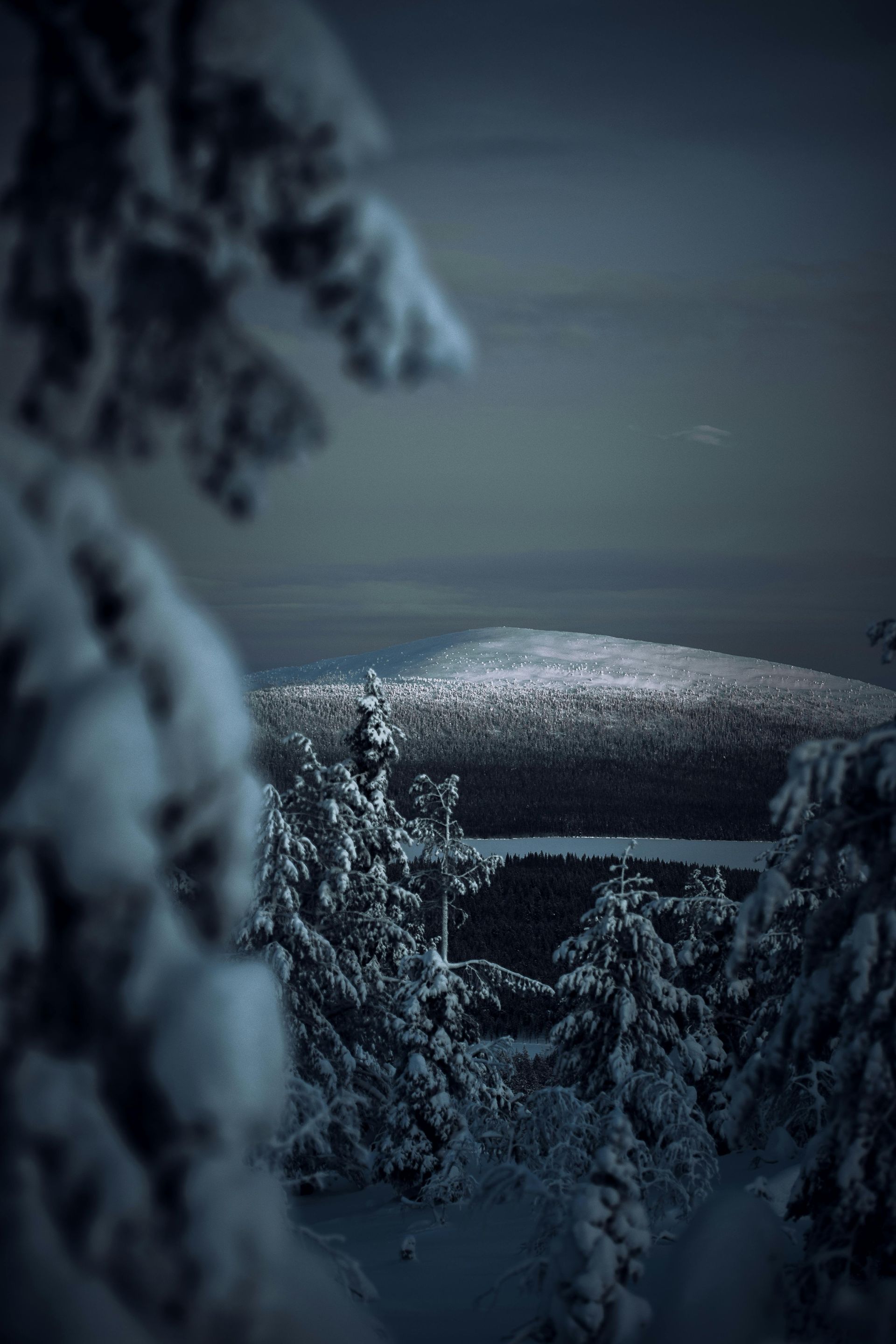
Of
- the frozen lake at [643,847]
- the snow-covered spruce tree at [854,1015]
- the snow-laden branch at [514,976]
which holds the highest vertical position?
the snow-covered spruce tree at [854,1015]

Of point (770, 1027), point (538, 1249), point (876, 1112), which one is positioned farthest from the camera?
point (770, 1027)

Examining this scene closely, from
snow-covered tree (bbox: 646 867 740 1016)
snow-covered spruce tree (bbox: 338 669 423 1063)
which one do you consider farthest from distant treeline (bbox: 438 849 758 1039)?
snow-covered spruce tree (bbox: 338 669 423 1063)

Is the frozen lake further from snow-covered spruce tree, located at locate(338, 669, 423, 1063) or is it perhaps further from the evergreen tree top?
the evergreen tree top

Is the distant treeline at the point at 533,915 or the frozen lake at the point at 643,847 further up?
the distant treeline at the point at 533,915

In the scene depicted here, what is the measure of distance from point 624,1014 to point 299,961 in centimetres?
619

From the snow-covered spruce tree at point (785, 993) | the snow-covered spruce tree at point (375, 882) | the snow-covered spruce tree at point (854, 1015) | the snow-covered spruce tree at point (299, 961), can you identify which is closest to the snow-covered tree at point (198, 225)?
the snow-covered spruce tree at point (854, 1015)

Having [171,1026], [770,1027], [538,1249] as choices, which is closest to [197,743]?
[171,1026]

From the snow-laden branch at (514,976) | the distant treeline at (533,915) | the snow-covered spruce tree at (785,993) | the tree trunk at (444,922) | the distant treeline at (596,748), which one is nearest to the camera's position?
the snow-covered spruce tree at (785,993)

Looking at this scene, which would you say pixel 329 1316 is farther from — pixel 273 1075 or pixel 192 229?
pixel 192 229

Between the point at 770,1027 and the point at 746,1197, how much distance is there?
24.6ft

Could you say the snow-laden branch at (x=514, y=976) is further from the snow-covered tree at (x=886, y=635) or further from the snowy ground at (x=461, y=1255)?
the snow-covered tree at (x=886, y=635)

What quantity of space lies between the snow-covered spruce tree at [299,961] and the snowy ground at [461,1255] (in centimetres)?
146

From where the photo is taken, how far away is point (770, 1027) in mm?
12727

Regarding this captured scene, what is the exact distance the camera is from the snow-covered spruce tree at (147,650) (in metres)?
2.37
